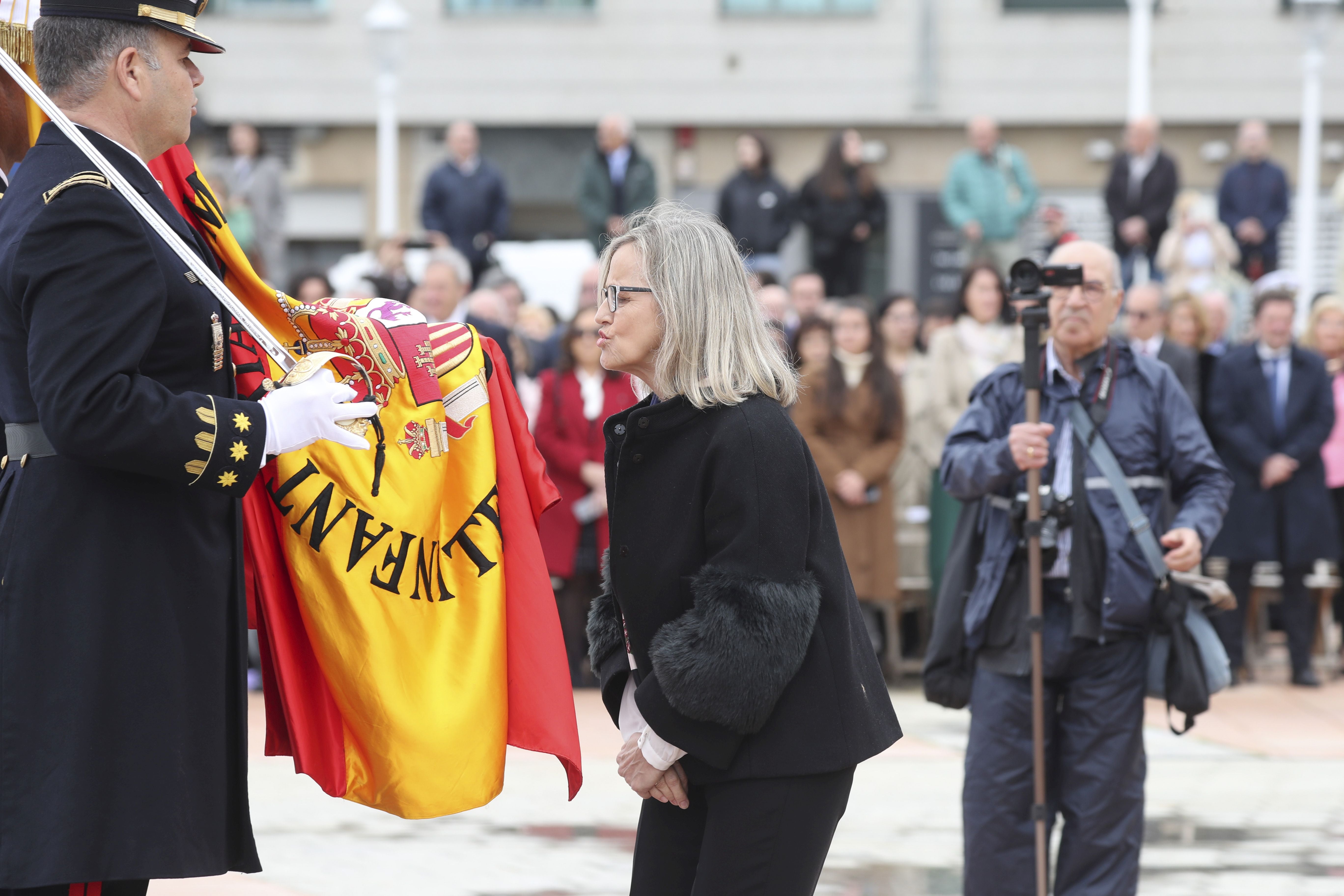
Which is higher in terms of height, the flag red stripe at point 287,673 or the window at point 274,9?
the window at point 274,9

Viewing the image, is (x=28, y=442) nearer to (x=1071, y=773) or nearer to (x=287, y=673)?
(x=287, y=673)

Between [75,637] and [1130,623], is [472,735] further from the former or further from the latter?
[1130,623]

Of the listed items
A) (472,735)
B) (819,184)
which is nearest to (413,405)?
(472,735)

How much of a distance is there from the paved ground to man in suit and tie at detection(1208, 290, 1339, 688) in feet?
5.78

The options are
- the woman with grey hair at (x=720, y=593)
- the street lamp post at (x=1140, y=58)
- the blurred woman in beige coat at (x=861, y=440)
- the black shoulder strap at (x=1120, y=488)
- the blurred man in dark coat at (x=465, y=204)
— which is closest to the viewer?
the woman with grey hair at (x=720, y=593)

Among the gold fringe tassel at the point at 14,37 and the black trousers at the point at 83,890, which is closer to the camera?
the black trousers at the point at 83,890

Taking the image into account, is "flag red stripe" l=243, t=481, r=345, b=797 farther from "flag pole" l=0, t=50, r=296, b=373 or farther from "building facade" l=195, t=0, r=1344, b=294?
"building facade" l=195, t=0, r=1344, b=294

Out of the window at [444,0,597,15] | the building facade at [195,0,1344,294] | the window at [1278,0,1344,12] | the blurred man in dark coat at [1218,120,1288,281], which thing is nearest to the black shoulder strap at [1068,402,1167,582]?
the blurred man in dark coat at [1218,120,1288,281]

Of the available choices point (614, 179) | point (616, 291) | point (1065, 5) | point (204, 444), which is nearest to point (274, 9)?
point (614, 179)

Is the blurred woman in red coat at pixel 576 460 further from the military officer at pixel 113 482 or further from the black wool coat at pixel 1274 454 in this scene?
the military officer at pixel 113 482

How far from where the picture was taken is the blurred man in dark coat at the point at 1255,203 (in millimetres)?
15070

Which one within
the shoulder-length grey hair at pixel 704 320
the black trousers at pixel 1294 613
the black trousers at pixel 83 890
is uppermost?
the shoulder-length grey hair at pixel 704 320

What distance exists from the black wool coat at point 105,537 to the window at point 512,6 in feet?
58.9

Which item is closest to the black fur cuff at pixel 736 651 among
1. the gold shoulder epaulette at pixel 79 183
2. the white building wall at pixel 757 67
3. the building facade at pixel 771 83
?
the gold shoulder epaulette at pixel 79 183
